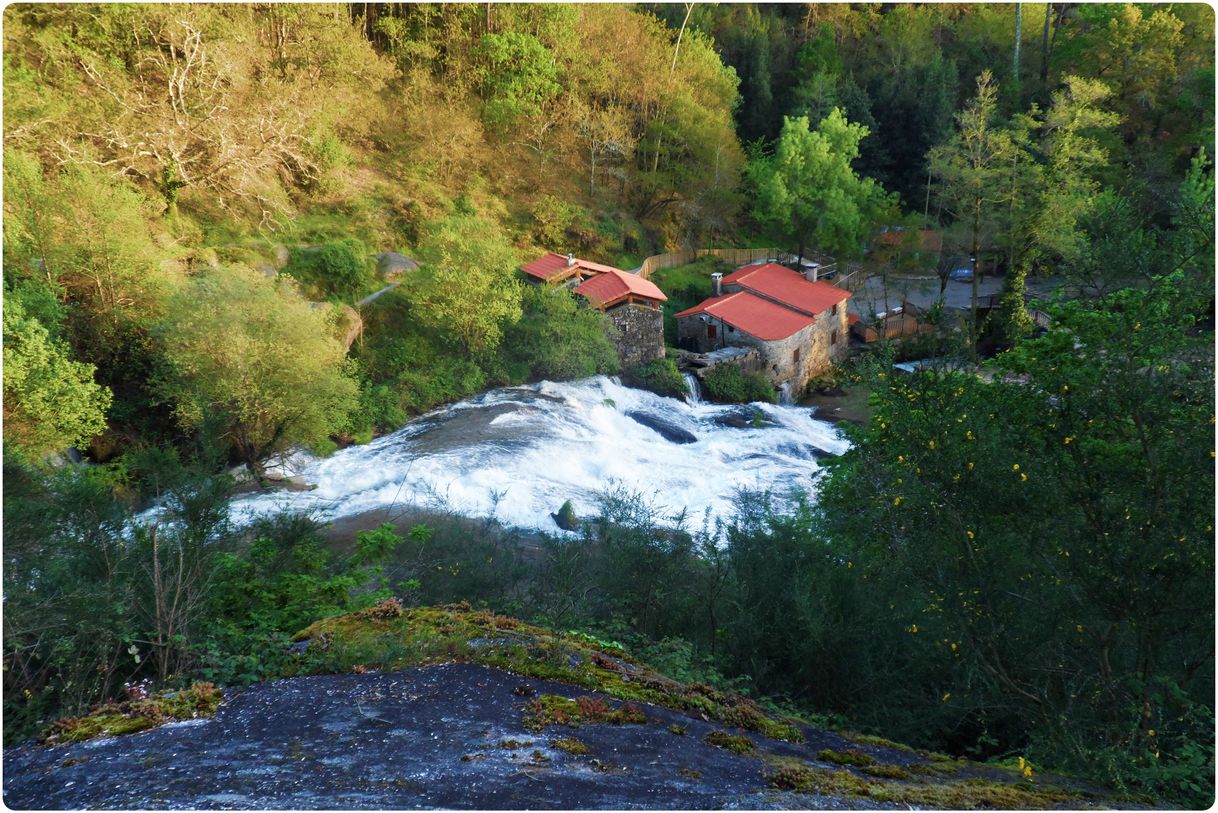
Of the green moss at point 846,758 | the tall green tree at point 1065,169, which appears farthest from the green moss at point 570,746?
the tall green tree at point 1065,169

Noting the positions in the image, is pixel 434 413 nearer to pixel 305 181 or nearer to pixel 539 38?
pixel 305 181

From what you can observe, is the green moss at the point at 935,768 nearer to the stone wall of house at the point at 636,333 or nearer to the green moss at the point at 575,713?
the green moss at the point at 575,713

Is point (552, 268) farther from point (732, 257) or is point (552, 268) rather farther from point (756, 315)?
point (732, 257)

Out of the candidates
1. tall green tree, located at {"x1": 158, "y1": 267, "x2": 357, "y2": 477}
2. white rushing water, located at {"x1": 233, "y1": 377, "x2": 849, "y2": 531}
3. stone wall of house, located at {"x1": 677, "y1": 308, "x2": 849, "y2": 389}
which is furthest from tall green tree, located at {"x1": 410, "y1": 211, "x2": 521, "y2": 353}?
stone wall of house, located at {"x1": 677, "y1": 308, "x2": 849, "y2": 389}

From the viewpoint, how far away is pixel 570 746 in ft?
15.8

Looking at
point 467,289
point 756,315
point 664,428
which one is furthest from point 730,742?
point 756,315

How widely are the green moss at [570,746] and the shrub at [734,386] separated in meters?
24.4

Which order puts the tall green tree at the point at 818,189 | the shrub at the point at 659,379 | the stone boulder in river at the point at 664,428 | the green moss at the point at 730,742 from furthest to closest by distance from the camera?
the tall green tree at the point at 818,189, the shrub at the point at 659,379, the stone boulder in river at the point at 664,428, the green moss at the point at 730,742

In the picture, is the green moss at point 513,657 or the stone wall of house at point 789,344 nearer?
the green moss at point 513,657

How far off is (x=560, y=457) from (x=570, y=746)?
55.3ft

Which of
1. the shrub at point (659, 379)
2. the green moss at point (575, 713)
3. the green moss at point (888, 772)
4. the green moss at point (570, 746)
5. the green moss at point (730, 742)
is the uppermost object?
the green moss at point (570, 746)

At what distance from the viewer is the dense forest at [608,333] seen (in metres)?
5.88

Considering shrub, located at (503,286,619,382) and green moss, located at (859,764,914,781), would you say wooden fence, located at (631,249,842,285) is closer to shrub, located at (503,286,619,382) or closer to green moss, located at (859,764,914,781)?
shrub, located at (503,286,619,382)

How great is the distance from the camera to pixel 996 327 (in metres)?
33.5
